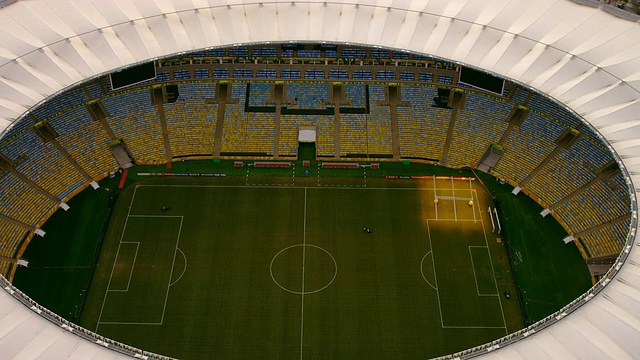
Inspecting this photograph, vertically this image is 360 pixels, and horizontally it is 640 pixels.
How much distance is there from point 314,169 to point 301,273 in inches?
518

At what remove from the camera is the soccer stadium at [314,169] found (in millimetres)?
43844

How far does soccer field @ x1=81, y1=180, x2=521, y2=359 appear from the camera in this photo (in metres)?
43.2

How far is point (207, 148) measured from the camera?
5647 cm

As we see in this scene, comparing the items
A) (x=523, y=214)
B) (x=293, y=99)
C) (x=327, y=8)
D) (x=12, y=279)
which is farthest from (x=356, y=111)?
(x=12, y=279)

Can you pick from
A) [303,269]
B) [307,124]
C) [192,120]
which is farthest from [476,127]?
[192,120]

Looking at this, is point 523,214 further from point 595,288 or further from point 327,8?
point 327,8

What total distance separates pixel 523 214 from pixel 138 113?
139ft

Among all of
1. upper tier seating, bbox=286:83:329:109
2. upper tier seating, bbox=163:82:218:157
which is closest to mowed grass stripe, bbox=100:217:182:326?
upper tier seating, bbox=163:82:218:157

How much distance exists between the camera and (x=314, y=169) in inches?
2195

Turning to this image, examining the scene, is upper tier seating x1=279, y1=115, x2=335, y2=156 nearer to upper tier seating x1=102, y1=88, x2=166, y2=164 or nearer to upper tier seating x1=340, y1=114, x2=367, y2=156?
upper tier seating x1=340, y1=114, x2=367, y2=156

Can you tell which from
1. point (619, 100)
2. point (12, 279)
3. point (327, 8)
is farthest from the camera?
point (327, 8)

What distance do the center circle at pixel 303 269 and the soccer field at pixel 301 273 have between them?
109 millimetres

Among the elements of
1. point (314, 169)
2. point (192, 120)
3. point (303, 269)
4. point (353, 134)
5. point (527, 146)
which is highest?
point (192, 120)

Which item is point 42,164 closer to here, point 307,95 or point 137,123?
point 137,123
